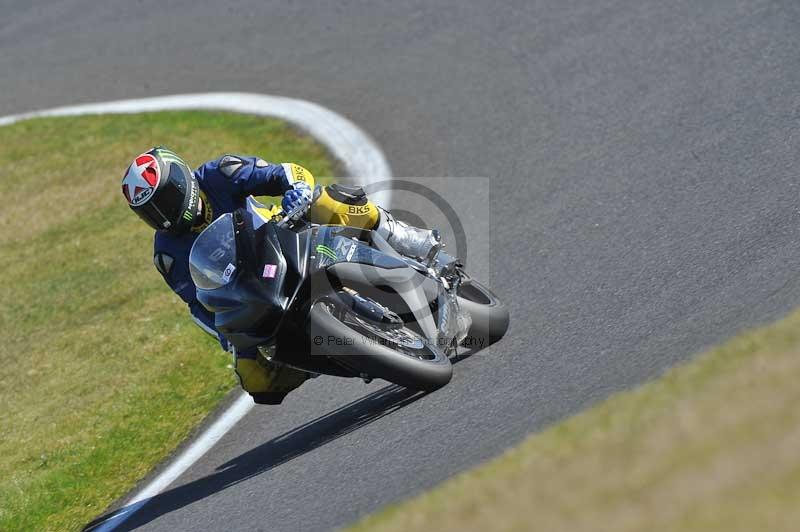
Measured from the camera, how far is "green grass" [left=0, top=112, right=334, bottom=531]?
26.0 feet

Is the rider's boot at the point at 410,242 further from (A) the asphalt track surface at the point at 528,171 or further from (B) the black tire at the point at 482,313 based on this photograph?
(A) the asphalt track surface at the point at 528,171

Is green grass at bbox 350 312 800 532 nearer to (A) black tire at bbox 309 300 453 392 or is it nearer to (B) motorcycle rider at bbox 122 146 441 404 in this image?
(A) black tire at bbox 309 300 453 392

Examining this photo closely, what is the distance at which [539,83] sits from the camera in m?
11.1

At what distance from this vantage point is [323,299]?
623 centimetres

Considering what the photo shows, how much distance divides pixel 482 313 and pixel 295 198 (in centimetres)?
140

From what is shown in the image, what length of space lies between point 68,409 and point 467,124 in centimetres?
448

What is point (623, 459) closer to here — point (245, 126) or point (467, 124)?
point (467, 124)

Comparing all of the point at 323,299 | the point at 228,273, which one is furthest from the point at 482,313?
the point at 228,273

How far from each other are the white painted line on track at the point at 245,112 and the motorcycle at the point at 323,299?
144cm

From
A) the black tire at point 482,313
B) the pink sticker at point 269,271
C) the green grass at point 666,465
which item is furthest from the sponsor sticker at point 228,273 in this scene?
the green grass at point 666,465

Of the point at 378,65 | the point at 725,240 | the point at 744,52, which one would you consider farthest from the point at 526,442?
the point at 378,65

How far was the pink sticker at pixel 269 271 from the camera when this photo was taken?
241 inches

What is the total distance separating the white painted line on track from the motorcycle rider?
90 centimetres

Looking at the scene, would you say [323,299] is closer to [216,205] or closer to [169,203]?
[169,203]
